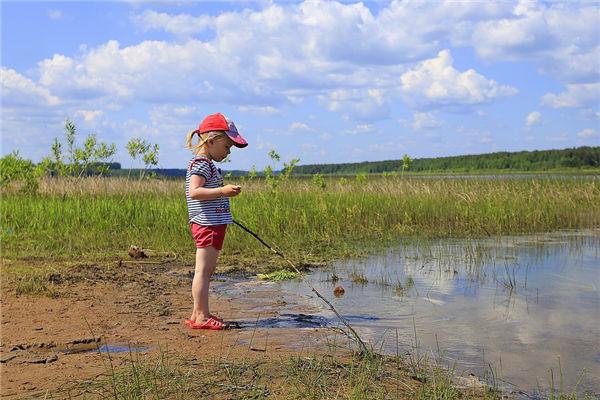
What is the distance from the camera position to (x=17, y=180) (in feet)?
60.7

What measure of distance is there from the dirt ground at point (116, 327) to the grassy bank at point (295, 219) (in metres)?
2.36

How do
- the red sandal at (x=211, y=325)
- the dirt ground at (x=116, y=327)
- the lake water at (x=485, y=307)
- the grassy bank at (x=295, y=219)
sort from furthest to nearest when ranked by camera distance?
the grassy bank at (x=295, y=219)
the red sandal at (x=211, y=325)
the lake water at (x=485, y=307)
the dirt ground at (x=116, y=327)

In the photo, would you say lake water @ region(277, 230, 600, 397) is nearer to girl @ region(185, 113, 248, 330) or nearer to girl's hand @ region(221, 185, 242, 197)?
Answer: girl @ region(185, 113, 248, 330)

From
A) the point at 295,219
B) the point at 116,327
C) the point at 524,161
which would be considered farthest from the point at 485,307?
the point at 524,161

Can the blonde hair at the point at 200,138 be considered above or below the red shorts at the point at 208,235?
above

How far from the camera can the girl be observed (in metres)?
5.31

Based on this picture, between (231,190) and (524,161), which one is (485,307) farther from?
(524,161)

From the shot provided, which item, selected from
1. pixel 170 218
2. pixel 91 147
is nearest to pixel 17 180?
pixel 91 147

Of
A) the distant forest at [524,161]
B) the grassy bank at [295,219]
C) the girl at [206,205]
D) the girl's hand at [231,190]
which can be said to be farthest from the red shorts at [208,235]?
the distant forest at [524,161]

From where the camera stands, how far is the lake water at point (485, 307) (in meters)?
4.50

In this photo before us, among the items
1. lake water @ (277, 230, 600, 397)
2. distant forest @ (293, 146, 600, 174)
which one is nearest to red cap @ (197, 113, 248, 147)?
lake water @ (277, 230, 600, 397)

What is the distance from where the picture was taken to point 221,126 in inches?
210

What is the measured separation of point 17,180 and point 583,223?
621 inches

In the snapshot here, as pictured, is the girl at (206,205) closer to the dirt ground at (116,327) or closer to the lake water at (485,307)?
the dirt ground at (116,327)
